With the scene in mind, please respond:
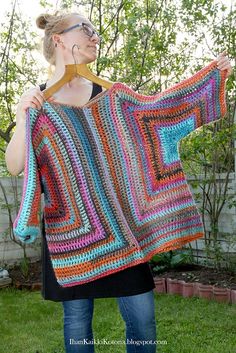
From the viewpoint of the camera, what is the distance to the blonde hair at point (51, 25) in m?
1.74

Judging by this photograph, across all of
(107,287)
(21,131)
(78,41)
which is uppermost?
(78,41)

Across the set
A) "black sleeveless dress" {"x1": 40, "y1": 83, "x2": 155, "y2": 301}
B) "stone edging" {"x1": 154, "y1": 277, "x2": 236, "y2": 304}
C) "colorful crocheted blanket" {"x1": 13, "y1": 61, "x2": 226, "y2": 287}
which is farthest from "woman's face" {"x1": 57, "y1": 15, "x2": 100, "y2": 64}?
"stone edging" {"x1": 154, "y1": 277, "x2": 236, "y2": 304}

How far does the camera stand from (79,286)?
1.63 metres

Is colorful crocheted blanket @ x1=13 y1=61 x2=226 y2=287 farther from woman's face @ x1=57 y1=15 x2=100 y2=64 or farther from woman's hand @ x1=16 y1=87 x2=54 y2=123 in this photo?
woman's face @ x1=57 y1=15 x2=100 y2=64

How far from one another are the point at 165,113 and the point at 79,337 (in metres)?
0.85

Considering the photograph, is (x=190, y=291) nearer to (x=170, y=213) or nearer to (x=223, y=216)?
(x=223, y=216)

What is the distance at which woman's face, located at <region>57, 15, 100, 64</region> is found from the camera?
1.73 metres

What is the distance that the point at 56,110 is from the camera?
167 cm

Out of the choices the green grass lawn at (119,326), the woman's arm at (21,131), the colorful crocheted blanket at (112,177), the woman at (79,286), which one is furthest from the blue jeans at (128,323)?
the green grass lawn at (119,326)

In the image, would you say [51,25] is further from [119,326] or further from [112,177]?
[119,326]

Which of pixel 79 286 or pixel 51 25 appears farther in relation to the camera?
pixel 51 25

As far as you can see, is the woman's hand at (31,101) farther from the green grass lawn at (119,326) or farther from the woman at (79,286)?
the green grass lawn at (119,326)

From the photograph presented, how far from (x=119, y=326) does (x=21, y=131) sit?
1.99 metres

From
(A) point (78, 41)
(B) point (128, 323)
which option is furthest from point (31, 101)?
(B) point (128, 323)
